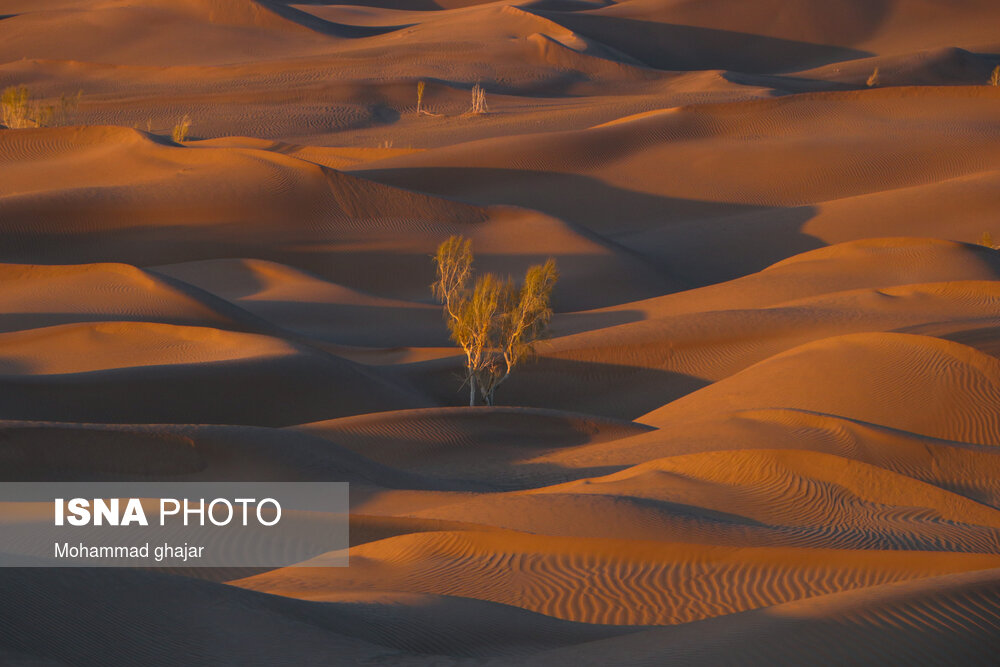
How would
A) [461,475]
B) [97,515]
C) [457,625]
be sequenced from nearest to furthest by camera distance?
[457,625], [97,515], [461,475]

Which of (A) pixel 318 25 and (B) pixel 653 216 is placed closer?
(B) pixel 653 216

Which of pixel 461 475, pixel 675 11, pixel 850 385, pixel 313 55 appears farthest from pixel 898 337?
pixel 675 11

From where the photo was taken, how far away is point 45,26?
202ft

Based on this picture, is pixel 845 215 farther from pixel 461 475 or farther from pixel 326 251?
pixel 461 475

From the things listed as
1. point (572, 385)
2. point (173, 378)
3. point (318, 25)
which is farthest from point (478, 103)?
point (173, 378)

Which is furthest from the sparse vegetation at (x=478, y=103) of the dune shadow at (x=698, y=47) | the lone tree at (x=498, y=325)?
the lone tree at (x=498, y=325)

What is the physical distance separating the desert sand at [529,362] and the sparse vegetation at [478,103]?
2.78 feet

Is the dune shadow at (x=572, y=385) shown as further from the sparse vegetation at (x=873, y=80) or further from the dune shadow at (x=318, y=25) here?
the dune shadow at (x=318, y=25)

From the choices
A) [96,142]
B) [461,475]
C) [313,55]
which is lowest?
[461,475]

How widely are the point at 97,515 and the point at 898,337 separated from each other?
1086cm

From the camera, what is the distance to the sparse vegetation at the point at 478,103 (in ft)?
142

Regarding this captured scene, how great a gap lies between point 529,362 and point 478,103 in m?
25.4

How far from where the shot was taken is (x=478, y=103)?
4388 centimetres

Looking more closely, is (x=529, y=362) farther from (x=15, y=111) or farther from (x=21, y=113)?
(x=15, y=111)
